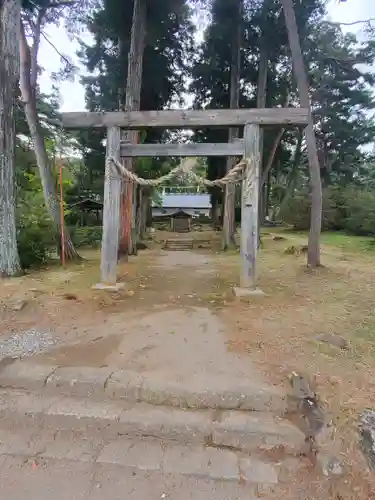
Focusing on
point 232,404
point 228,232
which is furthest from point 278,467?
point 228,232

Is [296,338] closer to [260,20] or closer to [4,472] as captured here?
[4,472]

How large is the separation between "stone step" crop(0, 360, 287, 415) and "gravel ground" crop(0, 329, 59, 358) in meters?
0.33

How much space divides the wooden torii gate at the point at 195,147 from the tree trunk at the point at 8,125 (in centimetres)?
154

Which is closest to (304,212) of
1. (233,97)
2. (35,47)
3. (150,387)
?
(233,97)

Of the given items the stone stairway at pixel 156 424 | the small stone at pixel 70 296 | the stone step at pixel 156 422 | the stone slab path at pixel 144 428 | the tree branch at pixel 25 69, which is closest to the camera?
the stone slab path at pixel 144 428

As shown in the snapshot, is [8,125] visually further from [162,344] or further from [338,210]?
[338,210]

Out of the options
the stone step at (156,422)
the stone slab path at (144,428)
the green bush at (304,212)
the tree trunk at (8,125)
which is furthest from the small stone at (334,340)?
the green bush at (304,212)

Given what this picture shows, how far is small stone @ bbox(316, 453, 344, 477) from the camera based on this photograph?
203cm

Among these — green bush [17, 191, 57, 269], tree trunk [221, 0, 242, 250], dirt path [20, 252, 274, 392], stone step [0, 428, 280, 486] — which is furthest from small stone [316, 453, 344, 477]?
tree trunk [221, 0, 242, 250]

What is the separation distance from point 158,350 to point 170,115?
3.52 m

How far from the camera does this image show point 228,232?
42.3 ft

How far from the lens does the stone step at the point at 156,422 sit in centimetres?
228

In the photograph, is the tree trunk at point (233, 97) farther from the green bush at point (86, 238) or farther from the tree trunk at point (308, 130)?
the green bush at point (86, 238)

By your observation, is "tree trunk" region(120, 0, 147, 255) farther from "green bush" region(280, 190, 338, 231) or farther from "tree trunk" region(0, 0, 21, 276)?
"green bush" region(280, 190, 338, 231)
